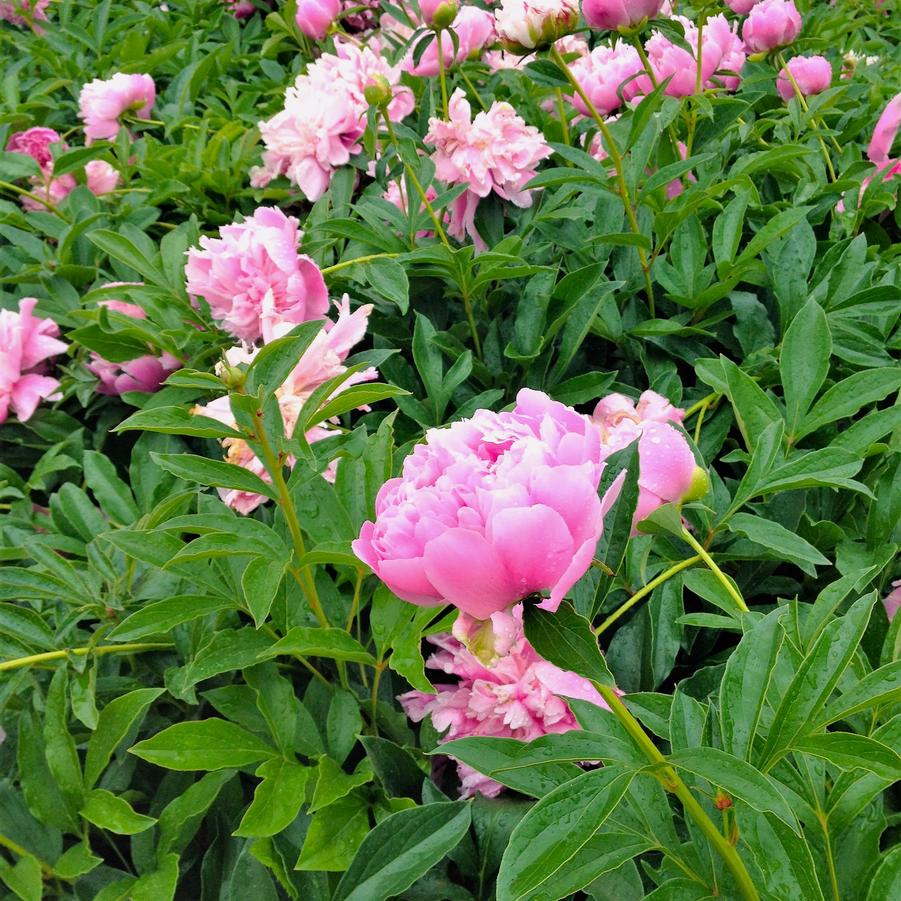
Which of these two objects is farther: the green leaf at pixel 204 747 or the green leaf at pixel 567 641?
the green leaf at pixel 204 747

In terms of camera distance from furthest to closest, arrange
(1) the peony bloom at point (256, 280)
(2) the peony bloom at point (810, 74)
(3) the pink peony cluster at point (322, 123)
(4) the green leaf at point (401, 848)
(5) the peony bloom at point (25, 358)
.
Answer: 1. (2) the peony bloom at point (810, 74)
2. (3) the pink peony cluster at point (322, 123)
3. (5) the peony bloom at point (25, 358)
4. (1) the peony bloom at point (256, 280)
5. (4) the green leaf at point (401, 848)

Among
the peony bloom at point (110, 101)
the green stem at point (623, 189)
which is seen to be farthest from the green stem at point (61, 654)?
the peony bloom at point (110, 101)

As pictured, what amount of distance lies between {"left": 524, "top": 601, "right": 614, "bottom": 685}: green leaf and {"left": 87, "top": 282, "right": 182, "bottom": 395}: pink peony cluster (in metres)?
0.72

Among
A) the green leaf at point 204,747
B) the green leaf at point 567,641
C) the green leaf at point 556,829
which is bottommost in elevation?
the green leaf at point 204,747

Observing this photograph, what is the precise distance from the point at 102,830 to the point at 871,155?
4.09 feet

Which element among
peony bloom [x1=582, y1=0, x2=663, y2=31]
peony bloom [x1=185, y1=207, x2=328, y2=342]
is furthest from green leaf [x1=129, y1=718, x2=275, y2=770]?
peony bloom [x1=582, y1=0, x2=663, y2=31]

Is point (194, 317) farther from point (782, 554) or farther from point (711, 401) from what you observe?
point (782, 554)

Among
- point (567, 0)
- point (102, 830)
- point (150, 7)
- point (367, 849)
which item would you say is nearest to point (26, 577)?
point (102, 830)

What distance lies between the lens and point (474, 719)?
27.1 inches

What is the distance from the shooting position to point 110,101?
1569 mm

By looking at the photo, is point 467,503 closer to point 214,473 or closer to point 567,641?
point 567,641

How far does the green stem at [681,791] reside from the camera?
0.46 metres

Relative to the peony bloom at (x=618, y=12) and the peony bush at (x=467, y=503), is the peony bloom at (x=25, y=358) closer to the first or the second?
the peony bush at (x=467, y=503)

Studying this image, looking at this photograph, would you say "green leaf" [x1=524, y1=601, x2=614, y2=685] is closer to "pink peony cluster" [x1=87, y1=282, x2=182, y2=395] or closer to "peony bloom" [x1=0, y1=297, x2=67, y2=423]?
"pink peony cluster" [x1=87, y1=282, x2=182, y2=395]
